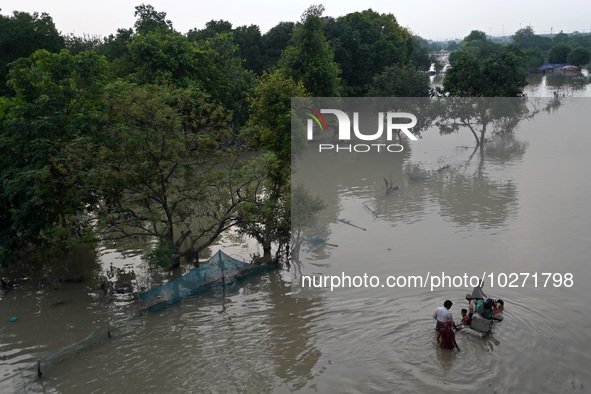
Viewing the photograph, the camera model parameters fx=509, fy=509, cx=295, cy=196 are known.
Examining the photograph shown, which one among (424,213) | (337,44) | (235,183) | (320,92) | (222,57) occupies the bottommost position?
(424,213)

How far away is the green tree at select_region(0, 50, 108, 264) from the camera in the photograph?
43.0ft

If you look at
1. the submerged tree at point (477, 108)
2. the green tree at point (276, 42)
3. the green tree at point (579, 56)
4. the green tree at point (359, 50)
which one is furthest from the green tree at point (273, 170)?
the green tree at point (579, 56)

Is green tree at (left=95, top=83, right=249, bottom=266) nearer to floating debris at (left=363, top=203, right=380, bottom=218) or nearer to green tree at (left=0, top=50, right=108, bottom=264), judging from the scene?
green tree at (left=0, top=50, right=108, bottom=264)

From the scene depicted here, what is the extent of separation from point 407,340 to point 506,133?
2673 centimetres

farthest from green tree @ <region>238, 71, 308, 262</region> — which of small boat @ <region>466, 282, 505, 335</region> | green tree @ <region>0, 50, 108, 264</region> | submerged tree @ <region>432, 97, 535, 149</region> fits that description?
submerged tree @ <region>432, 97, 535, 149</region>

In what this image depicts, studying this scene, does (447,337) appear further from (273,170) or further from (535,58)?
(535,58)

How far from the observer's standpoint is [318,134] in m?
35.9

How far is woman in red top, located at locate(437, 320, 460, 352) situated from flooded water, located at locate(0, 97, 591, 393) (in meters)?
0.17

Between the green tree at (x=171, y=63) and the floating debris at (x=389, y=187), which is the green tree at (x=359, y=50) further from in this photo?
the floating debris at (x=389, y=187)

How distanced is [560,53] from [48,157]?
294 feet

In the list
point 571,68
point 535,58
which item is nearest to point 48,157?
point 571,68

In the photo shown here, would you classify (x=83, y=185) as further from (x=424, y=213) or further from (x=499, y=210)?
(x=499, y=210)

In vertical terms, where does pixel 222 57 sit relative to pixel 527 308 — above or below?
above

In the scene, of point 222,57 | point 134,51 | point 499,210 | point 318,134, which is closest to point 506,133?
point 318,134
